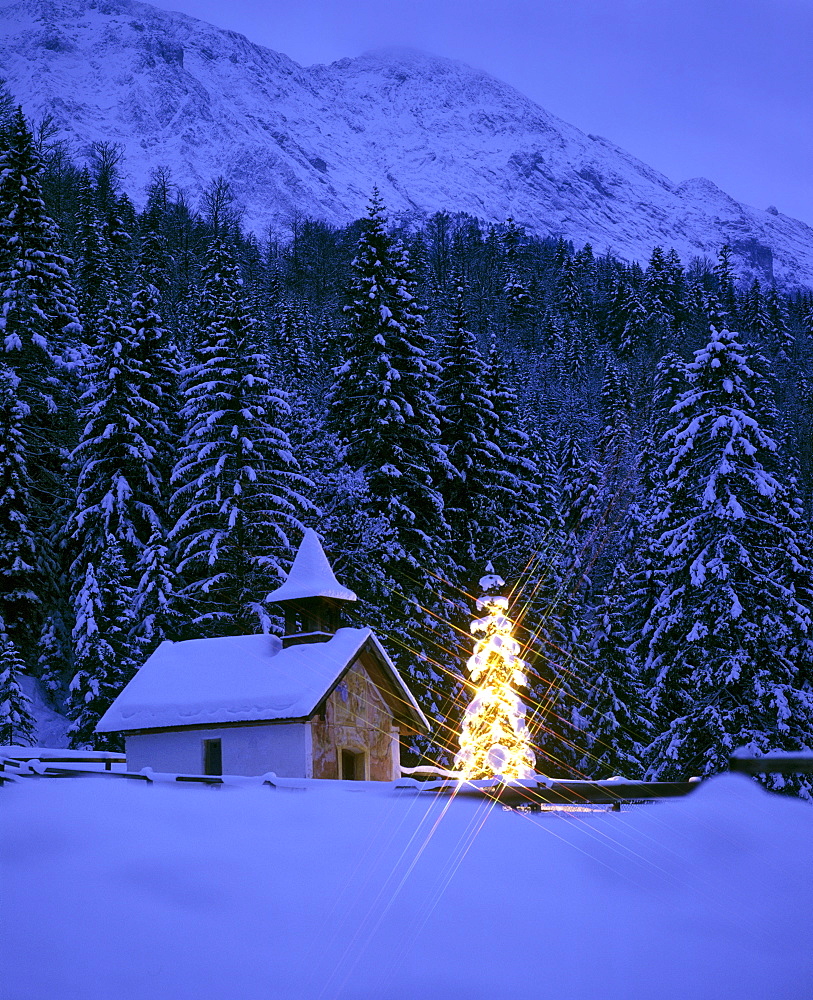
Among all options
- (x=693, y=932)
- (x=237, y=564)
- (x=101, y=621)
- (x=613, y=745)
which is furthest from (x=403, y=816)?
(x=613, y=745)

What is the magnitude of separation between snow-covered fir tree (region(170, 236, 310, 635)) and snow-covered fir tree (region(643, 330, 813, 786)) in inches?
512

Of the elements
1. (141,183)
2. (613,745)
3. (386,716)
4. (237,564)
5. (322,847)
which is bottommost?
(613,745)

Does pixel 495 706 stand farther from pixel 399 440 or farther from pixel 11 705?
pixel 11 705

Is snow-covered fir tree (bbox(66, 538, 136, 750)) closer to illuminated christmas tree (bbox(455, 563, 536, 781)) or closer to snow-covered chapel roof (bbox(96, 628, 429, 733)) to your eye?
snow-covered chapel roof (bbox(96, 628, 429, 733))

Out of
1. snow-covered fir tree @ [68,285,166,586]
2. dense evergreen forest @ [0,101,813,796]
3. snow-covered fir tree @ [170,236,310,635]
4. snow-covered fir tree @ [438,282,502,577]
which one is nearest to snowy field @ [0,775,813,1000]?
dense evergreen forest @ [0,101,813,796]

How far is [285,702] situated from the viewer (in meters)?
22.8

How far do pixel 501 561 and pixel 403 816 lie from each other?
101ft

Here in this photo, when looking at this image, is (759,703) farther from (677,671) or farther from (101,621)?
(101,621)

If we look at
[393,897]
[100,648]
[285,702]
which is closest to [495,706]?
[285,702]

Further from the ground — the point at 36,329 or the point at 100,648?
the point at 36,329

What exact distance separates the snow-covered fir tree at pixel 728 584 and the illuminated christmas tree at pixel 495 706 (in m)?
4.20

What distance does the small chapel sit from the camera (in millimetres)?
22797

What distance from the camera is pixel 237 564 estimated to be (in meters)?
32.2

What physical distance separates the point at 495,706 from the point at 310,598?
21.0ft
